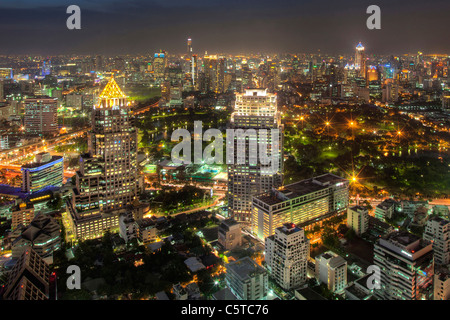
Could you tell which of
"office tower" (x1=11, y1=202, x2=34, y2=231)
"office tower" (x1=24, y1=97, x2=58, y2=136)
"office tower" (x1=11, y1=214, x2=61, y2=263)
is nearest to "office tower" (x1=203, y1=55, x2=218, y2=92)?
"office tower" (x1=24, y1=97, x2=58, y2=136)

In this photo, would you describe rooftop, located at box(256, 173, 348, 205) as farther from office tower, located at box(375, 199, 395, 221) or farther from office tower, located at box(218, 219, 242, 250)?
office tower, located at box(375, 199, 395, 221)

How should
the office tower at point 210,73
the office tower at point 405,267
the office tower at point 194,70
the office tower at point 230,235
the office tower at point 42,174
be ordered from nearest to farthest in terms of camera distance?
the office tower at point 405,267 → the office tower at point 230,235 → the office tower at point 42,174 → the office tower at point 210,73 → the office tower at point 194,70

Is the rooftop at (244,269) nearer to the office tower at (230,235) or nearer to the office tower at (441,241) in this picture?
the office tower at (230,235)

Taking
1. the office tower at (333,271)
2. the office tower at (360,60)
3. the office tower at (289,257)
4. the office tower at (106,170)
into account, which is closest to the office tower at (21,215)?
the office tower at (106,170)

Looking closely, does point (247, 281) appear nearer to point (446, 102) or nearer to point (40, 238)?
point (40, 238)

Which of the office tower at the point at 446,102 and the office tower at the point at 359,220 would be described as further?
the office tower at the point at 446,102
